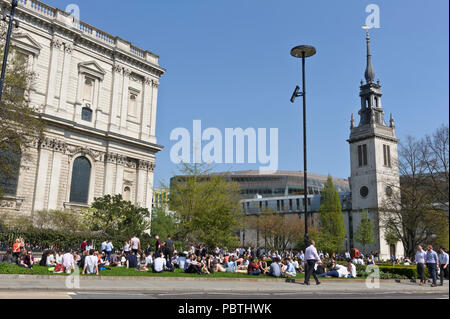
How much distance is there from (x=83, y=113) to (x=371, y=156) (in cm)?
5500

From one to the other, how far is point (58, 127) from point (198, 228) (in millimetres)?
17696

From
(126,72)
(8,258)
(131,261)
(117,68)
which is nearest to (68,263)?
(131,261)

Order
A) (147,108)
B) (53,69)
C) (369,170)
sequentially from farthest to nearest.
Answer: (369,170) < (147,108) < (53,69)

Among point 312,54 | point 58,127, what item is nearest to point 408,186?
point 312,54

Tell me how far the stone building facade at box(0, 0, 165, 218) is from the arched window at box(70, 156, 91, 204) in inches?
4.0

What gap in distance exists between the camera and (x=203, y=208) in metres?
33.3

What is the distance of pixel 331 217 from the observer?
7231 cm

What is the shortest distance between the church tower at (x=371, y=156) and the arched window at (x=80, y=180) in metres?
51.5

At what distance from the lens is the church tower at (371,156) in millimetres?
Result: 73688

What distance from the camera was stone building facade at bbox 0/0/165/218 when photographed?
3719 cm

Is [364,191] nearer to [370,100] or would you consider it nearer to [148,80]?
[370,100]

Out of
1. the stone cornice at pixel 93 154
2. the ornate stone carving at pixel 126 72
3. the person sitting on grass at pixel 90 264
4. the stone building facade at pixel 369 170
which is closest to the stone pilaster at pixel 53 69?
the stone cornice at pixel 93 154

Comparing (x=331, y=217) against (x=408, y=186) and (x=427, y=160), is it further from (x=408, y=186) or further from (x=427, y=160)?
(x=427, y=160)

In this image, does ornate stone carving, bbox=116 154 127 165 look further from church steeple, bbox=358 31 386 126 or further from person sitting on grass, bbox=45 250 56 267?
church steeple, bbox=358 31 386 126
